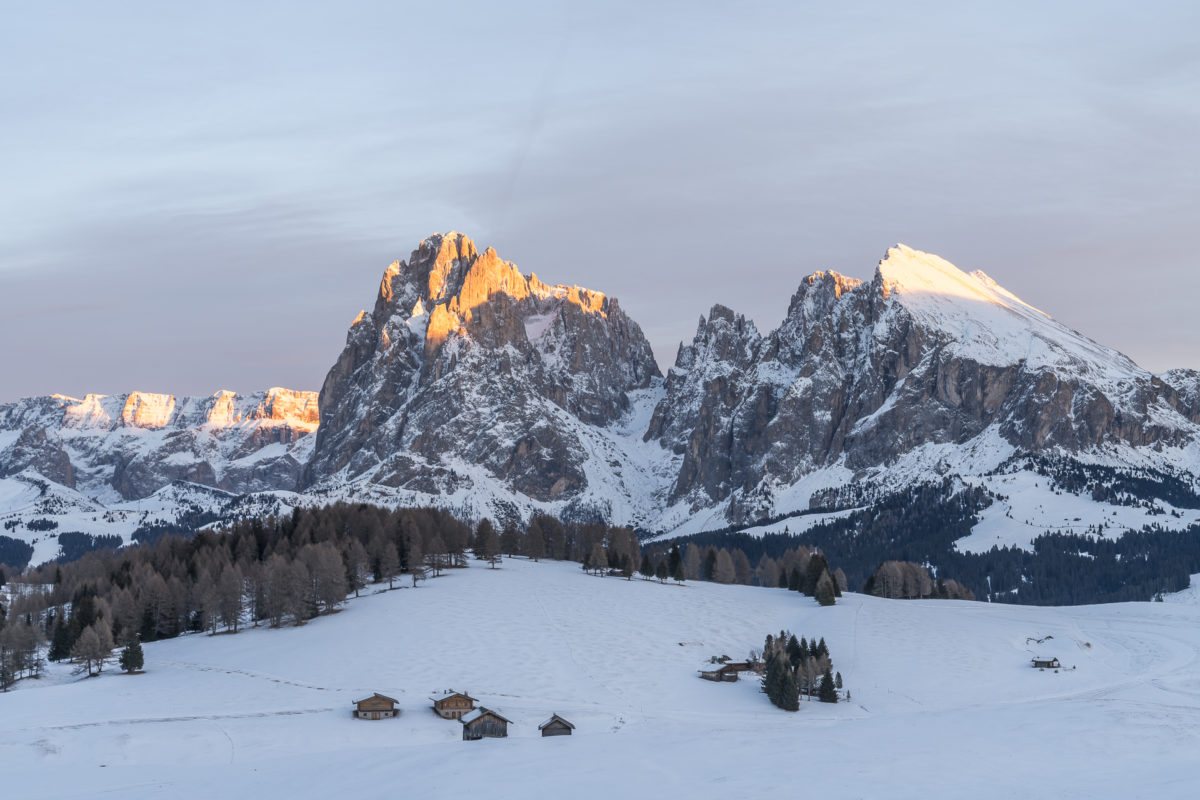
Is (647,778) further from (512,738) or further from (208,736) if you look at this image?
(208,736)

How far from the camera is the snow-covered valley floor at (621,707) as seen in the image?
243ft

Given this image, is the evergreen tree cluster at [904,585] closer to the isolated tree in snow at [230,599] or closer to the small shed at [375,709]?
the isolated tree in snow at [230,599]

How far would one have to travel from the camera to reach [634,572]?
184 metres

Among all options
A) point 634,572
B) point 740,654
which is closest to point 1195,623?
point 740,654

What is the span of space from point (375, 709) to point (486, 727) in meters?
9.76

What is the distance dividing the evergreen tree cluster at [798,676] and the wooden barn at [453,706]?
2777cm

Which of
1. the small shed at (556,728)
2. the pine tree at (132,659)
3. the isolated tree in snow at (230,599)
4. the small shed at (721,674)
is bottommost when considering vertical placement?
the small shed at (556,728)

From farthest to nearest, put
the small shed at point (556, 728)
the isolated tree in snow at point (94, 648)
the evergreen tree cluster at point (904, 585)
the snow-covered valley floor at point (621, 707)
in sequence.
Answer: the evergreen tree cluster at point (904, 585) → the isolated tree in snow at point (94, 648) → the small shed at point (556, 728) → the snow-covered valley floor at point (621, 707)

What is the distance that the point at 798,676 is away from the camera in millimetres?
110688

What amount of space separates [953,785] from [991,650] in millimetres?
61964

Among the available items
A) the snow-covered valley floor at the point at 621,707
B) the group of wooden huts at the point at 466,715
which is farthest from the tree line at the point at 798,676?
the group of wooden huts at the point at 466,715

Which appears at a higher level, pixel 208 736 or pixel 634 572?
pixel 634 572

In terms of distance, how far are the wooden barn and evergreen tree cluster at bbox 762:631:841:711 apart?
27.8m

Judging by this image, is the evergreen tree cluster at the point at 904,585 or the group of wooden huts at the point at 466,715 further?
the evergreen tree cluster at the point at 904,585
